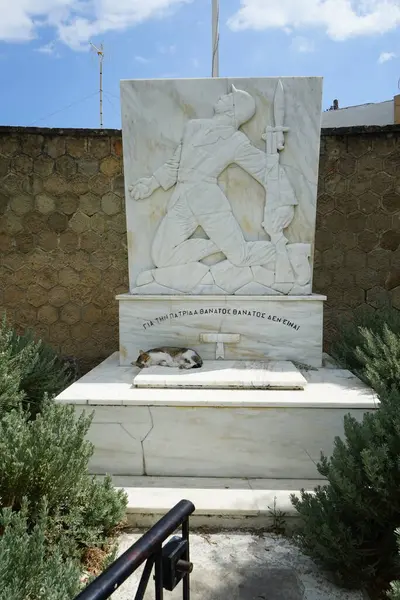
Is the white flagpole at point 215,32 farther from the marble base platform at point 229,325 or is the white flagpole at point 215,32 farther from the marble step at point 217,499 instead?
the marble step at point 217,499

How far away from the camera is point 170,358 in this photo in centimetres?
330

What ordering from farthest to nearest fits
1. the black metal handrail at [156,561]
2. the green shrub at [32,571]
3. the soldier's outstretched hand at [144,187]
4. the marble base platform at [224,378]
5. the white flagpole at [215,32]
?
the white flagpole at [215,32]
the soldier's outstretched hand at [144,187]
the marble base platform at [224,378]
the green shrub at [32,571]
the black metal handrail at [156,561]

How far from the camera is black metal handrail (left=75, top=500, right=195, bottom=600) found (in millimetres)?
898

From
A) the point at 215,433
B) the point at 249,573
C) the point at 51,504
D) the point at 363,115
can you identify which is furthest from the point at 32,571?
the point at 363,115

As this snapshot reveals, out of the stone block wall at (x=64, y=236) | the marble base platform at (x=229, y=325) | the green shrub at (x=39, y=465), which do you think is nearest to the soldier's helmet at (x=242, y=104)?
the marble base platform at (x=229, y=325)

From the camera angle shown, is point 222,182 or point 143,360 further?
point 222,182

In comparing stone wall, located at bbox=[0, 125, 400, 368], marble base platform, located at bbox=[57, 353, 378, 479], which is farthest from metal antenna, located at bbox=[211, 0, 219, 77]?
marble base platform, located at bbox=[57, 353, 378, 479]

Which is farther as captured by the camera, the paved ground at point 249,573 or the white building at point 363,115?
the white building at point 363,115

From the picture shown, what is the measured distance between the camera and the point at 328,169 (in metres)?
5.34

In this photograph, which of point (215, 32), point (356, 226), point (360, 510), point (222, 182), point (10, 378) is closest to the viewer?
point (360, 510)

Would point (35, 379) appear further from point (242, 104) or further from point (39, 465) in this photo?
point (242, 104)

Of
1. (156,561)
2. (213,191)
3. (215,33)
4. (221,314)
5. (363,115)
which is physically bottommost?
(156,561)

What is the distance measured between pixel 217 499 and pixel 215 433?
0.38 meters

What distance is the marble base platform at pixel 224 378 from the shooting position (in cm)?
290
